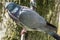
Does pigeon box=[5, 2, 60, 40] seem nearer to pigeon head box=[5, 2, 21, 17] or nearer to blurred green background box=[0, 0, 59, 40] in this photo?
pigeon head box=[5, 2, 21, 17]

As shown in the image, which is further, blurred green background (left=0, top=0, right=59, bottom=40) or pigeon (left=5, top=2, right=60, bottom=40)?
blurred green background (left=0, top=0, right=59, bottom=40)

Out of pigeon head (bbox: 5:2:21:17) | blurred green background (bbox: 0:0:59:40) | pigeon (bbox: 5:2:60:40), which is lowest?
blurred green background (bbox: 0:0:59:40)

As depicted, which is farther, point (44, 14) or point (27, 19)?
point (44, 14)

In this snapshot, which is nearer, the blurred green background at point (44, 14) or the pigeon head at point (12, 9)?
the pigeon head at point (12, 9)

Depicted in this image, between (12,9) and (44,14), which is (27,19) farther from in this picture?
(44,14)

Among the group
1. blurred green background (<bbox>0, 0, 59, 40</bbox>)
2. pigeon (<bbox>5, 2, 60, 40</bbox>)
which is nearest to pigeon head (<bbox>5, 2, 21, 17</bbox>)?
pigeon (<bbox>5, 2, 60, 40</bbox>)

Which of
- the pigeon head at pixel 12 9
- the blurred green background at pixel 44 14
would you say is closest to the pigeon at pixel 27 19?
the pigeon head at pixel 12 9

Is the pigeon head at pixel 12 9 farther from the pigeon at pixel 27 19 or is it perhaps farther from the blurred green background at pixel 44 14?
the blurred green background at pixel 44 14

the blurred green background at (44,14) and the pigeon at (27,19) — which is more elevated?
the pigeon at (27,19)

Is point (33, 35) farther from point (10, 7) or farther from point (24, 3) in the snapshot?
point (10, 7)

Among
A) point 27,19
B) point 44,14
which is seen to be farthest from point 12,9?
point 44,14

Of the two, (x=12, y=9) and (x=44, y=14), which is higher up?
(x=12, y=9)

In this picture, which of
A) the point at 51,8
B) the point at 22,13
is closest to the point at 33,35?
the point at 51,8

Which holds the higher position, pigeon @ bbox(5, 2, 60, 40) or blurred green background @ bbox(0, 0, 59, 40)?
pigeon @ bbox(5, 2, 60, 40)
